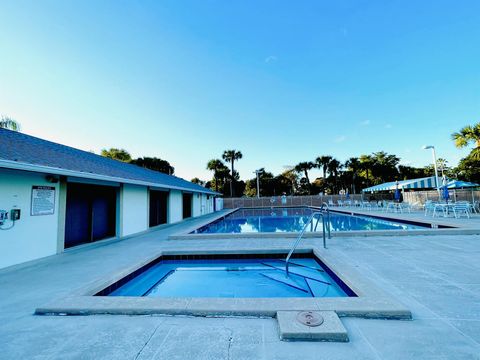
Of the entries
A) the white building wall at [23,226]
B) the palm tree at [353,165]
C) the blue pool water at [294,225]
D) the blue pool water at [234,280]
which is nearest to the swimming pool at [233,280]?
the blue pool water at [234,280]

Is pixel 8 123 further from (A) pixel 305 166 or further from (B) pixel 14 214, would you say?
(A) pixel 305 166

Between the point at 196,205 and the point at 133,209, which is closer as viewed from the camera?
the point at 133,209

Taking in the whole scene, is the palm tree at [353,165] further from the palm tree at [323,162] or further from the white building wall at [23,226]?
the white building wall at [23,226]

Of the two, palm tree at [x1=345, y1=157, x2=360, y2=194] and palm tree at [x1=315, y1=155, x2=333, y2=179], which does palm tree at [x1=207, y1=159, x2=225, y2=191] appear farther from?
palm tree at [x1=345, y1=157, x2=360, y2=194]

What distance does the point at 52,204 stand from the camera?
5.45 metres

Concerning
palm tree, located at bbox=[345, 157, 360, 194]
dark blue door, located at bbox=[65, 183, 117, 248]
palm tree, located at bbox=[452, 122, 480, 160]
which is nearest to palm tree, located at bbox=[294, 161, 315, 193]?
palm tree, located at bbox=[345, 157, 360, 194]

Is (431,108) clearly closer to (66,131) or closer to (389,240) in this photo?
(389,240)

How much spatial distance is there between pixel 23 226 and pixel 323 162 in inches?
1536

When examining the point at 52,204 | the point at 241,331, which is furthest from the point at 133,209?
the point at 241,331

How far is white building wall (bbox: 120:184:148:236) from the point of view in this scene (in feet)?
27.0

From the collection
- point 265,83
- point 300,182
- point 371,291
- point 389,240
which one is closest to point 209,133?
point 265,83

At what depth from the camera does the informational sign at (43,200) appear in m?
4.99

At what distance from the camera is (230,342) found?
1.84 m

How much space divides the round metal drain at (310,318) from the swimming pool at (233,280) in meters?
1.36
